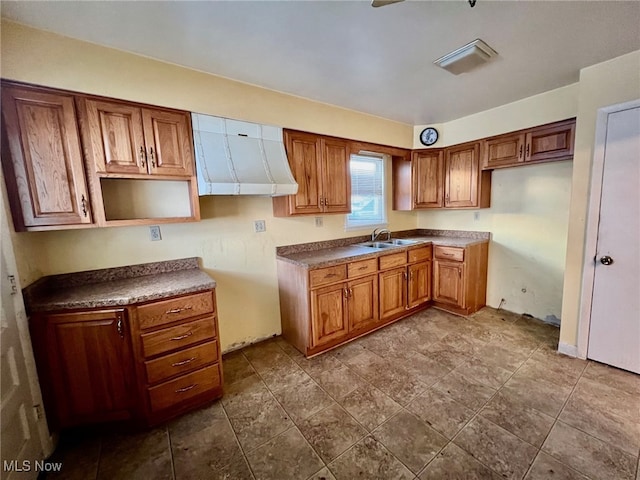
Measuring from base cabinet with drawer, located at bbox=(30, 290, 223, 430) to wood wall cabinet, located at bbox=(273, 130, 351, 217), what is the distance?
1201mm

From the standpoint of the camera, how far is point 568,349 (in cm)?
237

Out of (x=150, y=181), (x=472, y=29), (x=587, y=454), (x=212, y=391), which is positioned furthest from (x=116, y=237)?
(x=587, y=454)

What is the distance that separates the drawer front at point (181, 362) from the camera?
5.63ft

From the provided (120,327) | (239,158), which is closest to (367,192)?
(239,158)

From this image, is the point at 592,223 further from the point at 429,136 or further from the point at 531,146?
the point at 429,136

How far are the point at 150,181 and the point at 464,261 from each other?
335cm

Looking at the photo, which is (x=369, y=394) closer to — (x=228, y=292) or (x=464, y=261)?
(x=228, y=292)

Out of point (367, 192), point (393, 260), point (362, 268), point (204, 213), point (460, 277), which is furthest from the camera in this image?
point (367, 192)

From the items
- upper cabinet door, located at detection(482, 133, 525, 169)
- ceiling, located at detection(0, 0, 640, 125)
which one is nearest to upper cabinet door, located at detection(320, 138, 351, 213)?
ceiling, located at detection(0, 0, 640, 125)

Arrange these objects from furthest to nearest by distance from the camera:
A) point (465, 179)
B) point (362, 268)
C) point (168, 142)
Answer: point (465, 179) → point (362, 268) → point (168, 142)

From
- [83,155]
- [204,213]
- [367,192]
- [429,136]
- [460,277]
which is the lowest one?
[460,277]

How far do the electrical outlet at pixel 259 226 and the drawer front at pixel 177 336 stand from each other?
3.33 ft

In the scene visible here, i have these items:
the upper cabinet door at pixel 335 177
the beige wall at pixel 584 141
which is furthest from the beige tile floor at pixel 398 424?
the upper cabinet door at pixel 335 177

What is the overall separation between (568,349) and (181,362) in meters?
3.27
